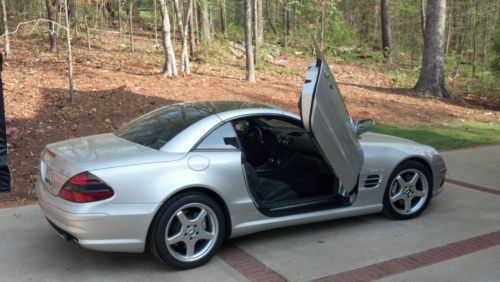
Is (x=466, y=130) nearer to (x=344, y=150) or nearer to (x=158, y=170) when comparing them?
(x=344, y=150)

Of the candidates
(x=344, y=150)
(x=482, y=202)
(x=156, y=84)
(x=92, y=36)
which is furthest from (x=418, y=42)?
(x=344, y=150)

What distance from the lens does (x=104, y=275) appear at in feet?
14.1

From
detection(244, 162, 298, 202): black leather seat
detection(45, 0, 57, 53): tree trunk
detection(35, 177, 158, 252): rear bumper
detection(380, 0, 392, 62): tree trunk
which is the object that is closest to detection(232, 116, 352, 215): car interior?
detection(244, 162, 298, 202): black leather seat

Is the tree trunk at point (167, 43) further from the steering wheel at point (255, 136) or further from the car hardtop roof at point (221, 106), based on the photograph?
the car hardtop roof at point (221, 106)

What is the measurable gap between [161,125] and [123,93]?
641cm

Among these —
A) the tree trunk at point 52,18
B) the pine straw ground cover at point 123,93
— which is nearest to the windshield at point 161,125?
the pine straw ground cover at point 123,93

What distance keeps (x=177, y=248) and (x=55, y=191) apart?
109 cm

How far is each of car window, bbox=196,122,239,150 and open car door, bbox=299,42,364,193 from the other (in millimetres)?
743

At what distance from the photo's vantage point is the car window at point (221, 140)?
→ 462 cm

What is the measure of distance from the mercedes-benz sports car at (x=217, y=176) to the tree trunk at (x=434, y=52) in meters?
10.5

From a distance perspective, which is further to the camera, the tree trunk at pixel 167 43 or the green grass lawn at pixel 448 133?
the tree trunk at pixel 167 43

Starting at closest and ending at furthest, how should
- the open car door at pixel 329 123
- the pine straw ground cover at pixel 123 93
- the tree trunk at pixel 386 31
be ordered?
the open car door at pixel 329 123, the pine straw ground cover at pixel 123 93, the tree trunk at pixel 386 31

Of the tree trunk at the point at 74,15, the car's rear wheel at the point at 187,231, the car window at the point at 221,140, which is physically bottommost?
the car's rear wheel at the point at 187,231

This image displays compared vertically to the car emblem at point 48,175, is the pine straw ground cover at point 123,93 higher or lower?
lower
